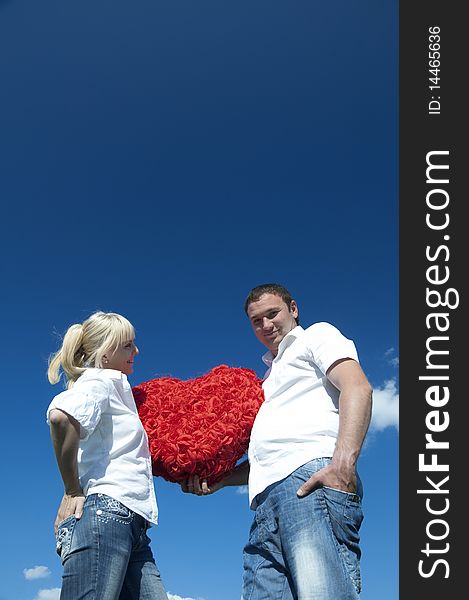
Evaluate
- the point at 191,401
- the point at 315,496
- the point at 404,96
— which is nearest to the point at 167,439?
the point at 191,401

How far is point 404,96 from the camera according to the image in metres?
5.45

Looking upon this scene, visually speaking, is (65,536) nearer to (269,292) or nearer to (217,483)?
(217,483)

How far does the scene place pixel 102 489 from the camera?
3.66 m

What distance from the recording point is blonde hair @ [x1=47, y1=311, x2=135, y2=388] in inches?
163

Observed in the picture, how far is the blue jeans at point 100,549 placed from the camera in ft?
11.3

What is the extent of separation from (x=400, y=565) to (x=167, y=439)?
1.73 m

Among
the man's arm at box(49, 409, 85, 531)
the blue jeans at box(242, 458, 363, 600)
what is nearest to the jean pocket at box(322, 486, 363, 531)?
the blue jeans at box(242, 458, 363, 600)

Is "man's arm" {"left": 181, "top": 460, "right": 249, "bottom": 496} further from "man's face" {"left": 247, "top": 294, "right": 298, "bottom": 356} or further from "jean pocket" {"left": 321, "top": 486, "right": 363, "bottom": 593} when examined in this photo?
"jean pocket" {"left": 321, "top": 486, "right": 363, "bottom": 593}

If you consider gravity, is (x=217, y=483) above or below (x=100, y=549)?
above

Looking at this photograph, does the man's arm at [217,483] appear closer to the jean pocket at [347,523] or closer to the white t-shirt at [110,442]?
the white t-shirt at [110,442]

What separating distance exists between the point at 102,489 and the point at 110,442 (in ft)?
0.92

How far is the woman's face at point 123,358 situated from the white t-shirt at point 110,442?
14 centimetres

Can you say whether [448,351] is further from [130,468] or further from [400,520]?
[130,468]

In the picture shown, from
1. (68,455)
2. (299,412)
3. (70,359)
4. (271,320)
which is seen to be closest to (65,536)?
(68,455)
